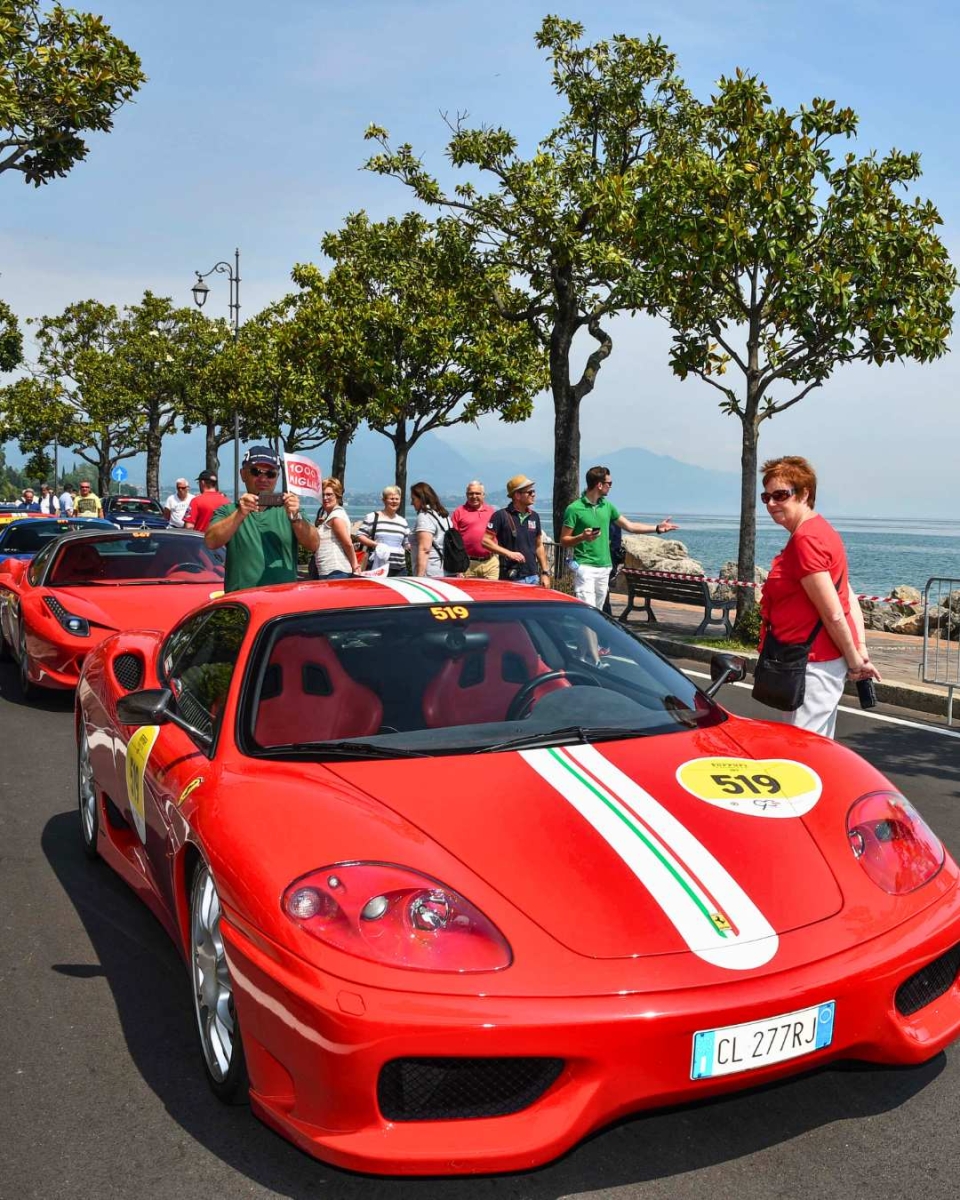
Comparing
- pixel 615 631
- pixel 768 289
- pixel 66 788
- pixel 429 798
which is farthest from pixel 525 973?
pixel 768 289

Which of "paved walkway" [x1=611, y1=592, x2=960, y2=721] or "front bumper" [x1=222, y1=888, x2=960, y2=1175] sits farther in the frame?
"paved walkway" [x1=611, y1=592, x2=960, y2=721]

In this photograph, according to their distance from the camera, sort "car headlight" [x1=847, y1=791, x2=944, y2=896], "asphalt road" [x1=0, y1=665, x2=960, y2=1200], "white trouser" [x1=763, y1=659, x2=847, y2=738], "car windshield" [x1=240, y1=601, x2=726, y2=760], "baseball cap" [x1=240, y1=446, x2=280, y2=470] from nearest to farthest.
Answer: "asphalt road" [x1=0, y1=665, x2=960, y2=1200] < "car headlight" [x1=847, y1=791, x2=944, y2=896] < "car windshield" [x1=240, y1=601, x2=726, y2=760] < "white trouser" [x1=763, y1=659, x2=847, y2=738] < "baseball cap" [x1=240, y1=446, x2=280, y2=470]

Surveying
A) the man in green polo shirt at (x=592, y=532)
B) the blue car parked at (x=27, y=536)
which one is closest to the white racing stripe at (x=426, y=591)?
the man in green polo shirt at (x=592, y=532)

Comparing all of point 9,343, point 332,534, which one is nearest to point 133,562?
point 332,534

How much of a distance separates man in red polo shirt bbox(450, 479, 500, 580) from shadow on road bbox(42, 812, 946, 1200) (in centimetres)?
848

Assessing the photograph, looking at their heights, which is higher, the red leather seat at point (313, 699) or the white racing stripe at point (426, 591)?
the white racing stripe at point (426, 591)

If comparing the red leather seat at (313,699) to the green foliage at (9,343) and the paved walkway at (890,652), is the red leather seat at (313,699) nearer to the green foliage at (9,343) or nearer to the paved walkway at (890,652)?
the paved walkway at (890,652)

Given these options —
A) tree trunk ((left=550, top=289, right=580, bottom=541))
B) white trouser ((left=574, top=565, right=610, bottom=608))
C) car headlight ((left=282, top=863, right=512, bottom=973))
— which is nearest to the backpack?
white trouser ((left=574, top=565, right=610, bottom=608))

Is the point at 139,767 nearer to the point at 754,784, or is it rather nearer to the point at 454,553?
the point at 754,784

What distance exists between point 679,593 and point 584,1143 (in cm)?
1339

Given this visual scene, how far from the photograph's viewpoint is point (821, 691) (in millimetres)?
5555

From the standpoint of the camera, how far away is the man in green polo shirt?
38.6 feet

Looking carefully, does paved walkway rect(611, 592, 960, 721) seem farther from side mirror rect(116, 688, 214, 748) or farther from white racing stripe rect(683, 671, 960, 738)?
side mirror rect(116, 688, 214, 748)

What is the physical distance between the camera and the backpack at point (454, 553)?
39.3ft
